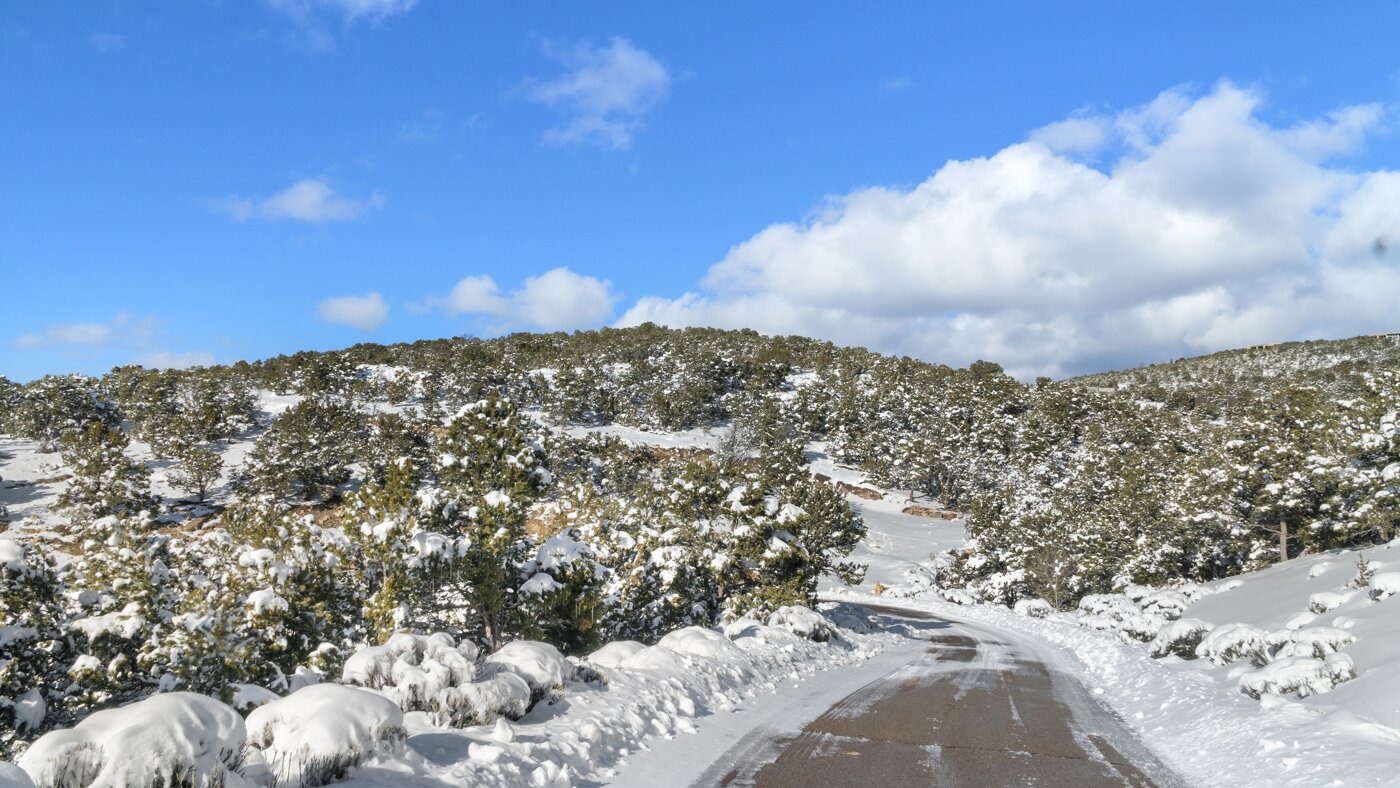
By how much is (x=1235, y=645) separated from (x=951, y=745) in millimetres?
9417

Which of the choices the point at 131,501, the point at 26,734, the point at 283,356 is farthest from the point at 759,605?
the point at 283,356

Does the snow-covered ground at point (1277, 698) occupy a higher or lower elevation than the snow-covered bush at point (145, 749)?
lower

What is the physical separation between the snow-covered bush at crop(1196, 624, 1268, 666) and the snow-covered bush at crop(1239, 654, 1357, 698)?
2290 mm

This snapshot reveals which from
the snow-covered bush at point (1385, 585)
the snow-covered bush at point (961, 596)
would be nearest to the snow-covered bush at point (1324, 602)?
the snow-covered bush at point (1385, 585)

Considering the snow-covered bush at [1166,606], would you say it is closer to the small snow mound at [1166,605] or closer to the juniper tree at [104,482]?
the small snow mound at [1166,605]

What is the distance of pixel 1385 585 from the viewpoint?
52.4 feet

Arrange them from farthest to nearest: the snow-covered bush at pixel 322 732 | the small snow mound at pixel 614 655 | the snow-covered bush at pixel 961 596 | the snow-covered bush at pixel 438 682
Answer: the snow-covered bush at pixel 961 596
the small snow mound at pixel 614 655
the snow-covered bush at pixel 438 682
the snow-covered bush at pixel 322 732

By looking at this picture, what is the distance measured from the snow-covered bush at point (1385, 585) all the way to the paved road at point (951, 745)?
6.93m

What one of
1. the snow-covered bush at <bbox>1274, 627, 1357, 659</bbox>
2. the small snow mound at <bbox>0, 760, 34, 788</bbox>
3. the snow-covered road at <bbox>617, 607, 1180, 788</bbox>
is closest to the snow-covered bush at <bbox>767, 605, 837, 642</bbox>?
the snow-covered road at <bbox>617, 607, 1180, 788</bbox>

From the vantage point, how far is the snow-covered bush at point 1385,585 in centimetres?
1573

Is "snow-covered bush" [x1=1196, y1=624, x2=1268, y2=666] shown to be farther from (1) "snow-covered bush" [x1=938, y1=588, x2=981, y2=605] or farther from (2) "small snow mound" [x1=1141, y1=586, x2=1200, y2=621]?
(1) "snow-covered bush" [x1=938, y1=588, x2=981, y2=605]

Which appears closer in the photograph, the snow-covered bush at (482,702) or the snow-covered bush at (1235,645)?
the snow-covered bush at (482,702)

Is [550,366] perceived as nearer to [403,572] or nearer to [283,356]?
[283,356]

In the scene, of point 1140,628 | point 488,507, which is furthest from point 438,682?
point 1140,628
